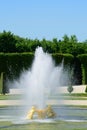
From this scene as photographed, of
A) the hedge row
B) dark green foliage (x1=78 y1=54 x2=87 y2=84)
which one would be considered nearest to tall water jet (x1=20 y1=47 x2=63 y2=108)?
the hedge row

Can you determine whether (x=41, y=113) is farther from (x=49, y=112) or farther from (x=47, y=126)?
(x=47, y=126)

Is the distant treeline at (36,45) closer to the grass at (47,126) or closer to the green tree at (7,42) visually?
the green tree at (7,42)

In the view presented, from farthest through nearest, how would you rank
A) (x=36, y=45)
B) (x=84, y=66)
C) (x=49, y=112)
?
1. (x=36, y=45)
2. (x=84, y=66)
3. (x=49, y=112)

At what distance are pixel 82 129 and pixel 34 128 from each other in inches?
51.4

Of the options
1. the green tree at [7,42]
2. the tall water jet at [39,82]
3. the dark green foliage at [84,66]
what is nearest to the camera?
the tall water jet at [39,82]

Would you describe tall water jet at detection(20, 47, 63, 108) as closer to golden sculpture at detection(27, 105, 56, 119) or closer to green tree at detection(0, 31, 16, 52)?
golden sculpture at detection(27, 105, 56, 119)

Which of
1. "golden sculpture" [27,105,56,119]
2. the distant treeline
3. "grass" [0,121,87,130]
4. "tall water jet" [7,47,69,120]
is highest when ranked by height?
the distant treeline

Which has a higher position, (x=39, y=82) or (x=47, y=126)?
Result: (x=39, y=82)

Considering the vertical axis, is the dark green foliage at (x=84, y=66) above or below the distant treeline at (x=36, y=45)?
below

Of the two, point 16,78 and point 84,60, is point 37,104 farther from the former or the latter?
point 84,60

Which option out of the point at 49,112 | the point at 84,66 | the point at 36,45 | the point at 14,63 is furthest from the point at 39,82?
the point at 36,45

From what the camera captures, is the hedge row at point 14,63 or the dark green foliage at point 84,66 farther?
the dark green foliage at point 84,66

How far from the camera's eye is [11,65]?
40.9 meters

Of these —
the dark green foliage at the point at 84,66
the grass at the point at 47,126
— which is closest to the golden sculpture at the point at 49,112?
the grass at the point at 47,126
